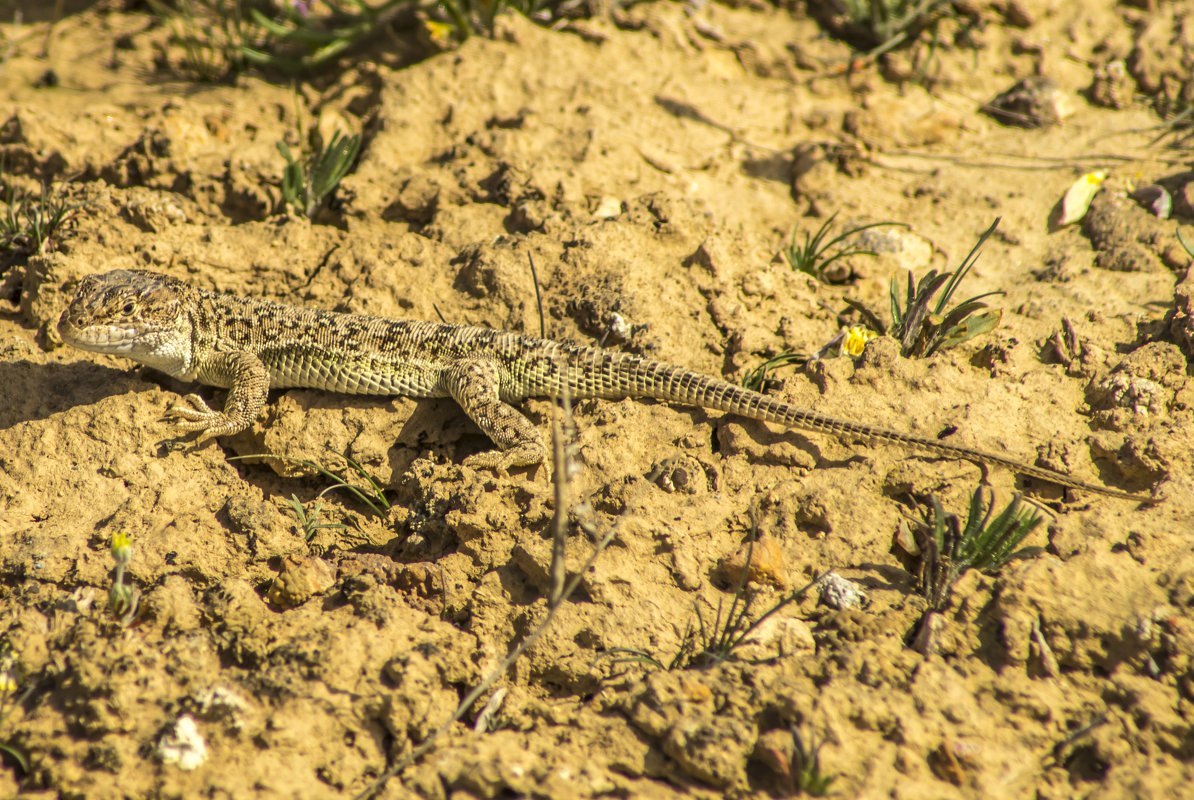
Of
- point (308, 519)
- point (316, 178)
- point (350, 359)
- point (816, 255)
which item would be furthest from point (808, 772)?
point (316, 178)

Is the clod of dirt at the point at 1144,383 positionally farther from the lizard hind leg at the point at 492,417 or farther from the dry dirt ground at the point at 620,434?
the lizard hind leg at the point at 492,417

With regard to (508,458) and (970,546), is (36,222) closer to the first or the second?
(508,458)

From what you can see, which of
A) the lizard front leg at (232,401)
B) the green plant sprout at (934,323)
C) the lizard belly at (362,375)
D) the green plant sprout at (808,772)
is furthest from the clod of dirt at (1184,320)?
the lizard front leg at (232,401)

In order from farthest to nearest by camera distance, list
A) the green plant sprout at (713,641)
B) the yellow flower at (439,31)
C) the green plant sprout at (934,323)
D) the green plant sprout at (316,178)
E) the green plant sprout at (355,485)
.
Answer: the yellow flower at (439,31), the green plant sprout at (316,178), the green plant sprout at (934,323), the green plant sprout at (355,485), the green plant sprout at (713,641)

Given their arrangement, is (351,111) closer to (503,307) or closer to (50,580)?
(503,307)

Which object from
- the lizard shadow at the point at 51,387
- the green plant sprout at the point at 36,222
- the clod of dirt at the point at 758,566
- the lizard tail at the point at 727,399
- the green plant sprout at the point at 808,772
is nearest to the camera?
the green plant sprout at the point at 808,772

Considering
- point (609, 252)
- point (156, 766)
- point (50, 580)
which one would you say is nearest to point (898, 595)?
point (609, 252)

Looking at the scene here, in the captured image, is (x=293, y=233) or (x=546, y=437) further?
(x=293, y=233)
